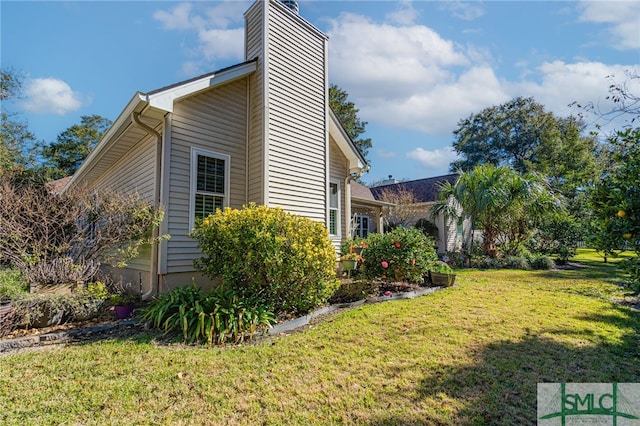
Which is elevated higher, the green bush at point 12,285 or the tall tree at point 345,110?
the tall tree at point 345,110

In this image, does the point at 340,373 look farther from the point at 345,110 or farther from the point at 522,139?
the point at 522,139

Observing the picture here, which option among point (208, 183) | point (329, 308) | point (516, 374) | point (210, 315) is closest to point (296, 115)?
point (208, 183)

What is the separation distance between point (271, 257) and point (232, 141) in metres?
3.72

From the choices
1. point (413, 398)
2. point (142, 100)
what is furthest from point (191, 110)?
point (413, 398)

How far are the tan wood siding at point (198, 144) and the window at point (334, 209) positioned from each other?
3477 millimetres

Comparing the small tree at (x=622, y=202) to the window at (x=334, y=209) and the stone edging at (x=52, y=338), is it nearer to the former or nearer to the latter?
the stone edging at (x=52, y=338)

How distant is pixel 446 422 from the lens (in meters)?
2.39

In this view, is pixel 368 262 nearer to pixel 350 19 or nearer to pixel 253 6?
pixel 350 19

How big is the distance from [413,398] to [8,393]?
379cm

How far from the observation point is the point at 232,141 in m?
7.18

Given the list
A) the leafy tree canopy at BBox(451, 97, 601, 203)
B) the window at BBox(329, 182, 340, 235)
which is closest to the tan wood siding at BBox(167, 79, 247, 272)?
the window at BBox(329, 182, 340, 235)

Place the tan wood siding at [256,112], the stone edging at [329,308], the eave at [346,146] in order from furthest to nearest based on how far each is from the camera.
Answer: the eave at [346,146], the tan wood siding at [256,112], the stone edging at [329,308]

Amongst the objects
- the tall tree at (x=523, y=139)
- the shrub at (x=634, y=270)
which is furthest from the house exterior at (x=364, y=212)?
the tall tree at (x=523, y=139)

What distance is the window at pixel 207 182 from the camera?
6458 millimetres
